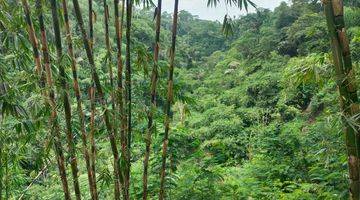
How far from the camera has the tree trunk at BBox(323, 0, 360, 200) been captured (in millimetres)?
1377

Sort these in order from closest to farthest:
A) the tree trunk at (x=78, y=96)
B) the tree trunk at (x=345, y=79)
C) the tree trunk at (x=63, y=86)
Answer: the tree trunk at (x=345, y=79)
the tree trunk at (x=63, y=86)
the tree trunk at (x=78, y=96)

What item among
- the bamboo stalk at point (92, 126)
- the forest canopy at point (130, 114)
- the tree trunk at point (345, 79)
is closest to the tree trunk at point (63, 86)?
the forest canopy at point (130, 114)

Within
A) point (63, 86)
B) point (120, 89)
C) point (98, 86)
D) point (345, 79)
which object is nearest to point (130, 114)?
point (120, 89)

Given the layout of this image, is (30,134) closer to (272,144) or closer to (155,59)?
(155,59)

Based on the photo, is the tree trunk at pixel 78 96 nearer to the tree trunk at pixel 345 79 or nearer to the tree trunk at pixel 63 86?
the tree trunk at pixel 63 86

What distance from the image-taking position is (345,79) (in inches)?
54.3

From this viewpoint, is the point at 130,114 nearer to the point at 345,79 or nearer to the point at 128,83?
the point at 128,83

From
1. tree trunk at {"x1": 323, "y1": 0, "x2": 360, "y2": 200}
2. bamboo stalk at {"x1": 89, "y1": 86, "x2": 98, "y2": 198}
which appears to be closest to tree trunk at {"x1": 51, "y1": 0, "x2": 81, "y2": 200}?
bamboo stalk at {"x1": 89, "y1": 86, "x2": 98, "y2": 198}

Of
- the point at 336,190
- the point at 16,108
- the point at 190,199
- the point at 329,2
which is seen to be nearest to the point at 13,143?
the point at 16,108

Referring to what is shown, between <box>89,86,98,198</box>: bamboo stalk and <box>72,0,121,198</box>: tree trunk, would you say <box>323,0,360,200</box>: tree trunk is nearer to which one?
<box>72,0,121,198</box>: tree trunk

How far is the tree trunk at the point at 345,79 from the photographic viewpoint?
4.52 feet

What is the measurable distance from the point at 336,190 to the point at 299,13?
13.6m

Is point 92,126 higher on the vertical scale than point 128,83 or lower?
lower

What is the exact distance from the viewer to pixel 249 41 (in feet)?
55.3
